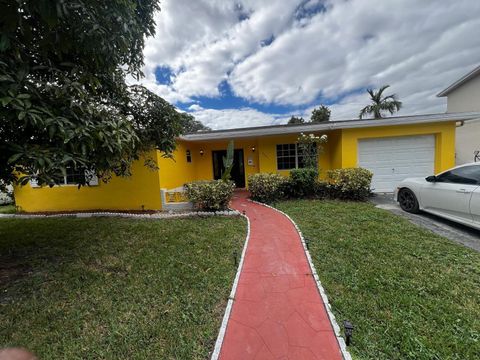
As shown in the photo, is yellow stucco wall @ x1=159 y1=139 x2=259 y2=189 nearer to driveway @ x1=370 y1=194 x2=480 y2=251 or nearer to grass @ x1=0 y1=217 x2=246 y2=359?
grass @ x1=0 y1=217 x2=246 y2=359

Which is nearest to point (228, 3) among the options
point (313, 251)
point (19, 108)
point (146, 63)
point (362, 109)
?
point (146, 63)

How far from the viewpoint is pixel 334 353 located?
2.12 meters

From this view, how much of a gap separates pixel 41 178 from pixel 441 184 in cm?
764

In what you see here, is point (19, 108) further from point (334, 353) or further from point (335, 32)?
point (335, 32)

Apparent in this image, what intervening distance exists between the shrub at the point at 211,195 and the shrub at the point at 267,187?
59.0 inches

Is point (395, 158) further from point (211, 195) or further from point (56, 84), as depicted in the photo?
point (56, 84)

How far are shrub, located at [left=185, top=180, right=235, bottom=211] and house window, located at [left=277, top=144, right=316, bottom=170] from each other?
4.59 m

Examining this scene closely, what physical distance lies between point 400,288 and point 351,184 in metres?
5.40

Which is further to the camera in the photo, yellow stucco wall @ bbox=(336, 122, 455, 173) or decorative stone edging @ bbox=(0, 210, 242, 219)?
yellow stucco wall @ bbox=(336, 122, 455, 173)

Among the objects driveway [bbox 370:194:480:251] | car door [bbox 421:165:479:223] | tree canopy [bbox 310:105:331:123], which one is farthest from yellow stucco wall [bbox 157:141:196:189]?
tree canopy [bbox 310:105:331:123]

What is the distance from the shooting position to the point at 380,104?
69.9 ft

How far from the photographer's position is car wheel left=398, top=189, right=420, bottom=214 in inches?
243

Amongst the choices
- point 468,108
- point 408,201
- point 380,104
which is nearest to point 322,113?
point 380,104

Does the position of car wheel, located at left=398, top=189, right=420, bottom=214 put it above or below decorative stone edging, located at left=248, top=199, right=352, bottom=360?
above
